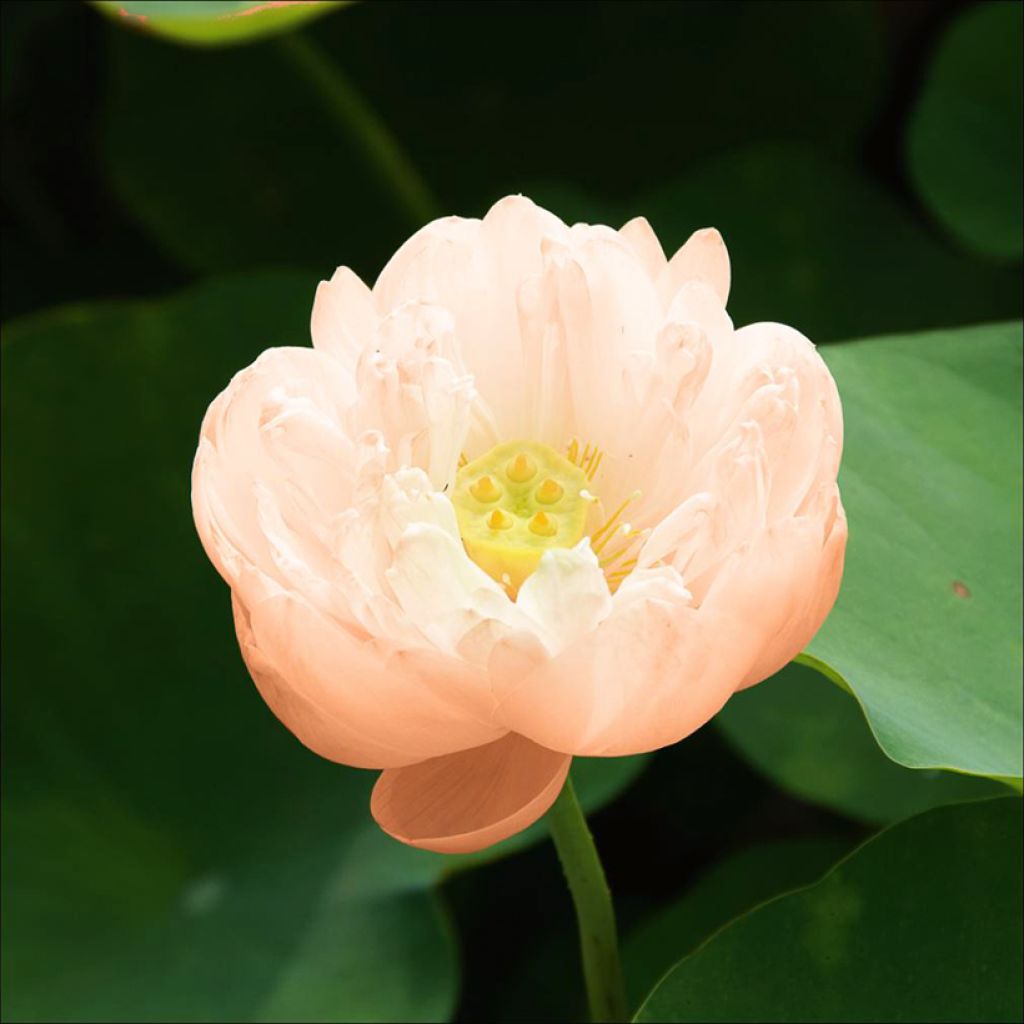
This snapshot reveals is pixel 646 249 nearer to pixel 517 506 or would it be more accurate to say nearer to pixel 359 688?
pixel 517 506

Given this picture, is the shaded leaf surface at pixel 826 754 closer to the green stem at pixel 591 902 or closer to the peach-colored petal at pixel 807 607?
the green stem at pixel 591 902

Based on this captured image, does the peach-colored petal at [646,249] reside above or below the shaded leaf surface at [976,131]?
above

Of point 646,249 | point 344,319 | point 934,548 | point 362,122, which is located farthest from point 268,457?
point 362,122

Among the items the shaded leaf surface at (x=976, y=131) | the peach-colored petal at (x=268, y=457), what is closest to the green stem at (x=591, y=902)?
the peach-colored petal at (x=268, y=457)

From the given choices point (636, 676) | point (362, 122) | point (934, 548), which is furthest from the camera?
point (362, 122)

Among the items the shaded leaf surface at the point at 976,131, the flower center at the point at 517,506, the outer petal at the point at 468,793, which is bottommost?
the shaded leaf surface at the point at 976,131

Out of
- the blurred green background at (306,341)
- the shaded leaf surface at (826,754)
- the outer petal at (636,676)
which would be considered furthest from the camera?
the shaded leaf surface at (826,754)

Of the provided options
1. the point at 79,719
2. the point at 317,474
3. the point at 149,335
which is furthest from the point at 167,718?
the point at 317,474
